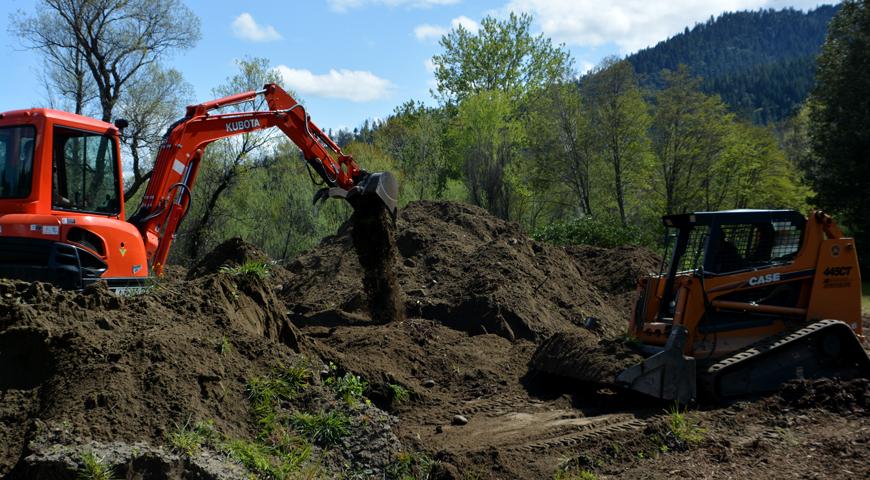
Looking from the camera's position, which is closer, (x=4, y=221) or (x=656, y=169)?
(x=4, y=221)

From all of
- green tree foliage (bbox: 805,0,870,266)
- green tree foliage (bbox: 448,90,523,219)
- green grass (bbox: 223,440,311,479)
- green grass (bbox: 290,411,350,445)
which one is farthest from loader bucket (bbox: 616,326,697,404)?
green tree foliage (bbox: 448,90,523,219)

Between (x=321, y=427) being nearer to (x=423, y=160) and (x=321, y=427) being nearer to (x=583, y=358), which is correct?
(x=583, y=358)

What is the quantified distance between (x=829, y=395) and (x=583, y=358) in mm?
2435

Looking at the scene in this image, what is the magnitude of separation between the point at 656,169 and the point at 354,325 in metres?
23.4

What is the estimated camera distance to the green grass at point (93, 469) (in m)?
4.54

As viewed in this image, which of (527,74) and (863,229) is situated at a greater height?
(527,74)

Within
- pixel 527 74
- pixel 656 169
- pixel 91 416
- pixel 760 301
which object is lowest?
pixel 91 416

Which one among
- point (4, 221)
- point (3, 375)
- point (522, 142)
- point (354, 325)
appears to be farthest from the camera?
point (522, 142)

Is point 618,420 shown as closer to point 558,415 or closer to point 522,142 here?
point 558,415

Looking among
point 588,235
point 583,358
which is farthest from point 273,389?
point 588,235

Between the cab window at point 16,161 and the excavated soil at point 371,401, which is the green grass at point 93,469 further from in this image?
the cab window at point 16,161

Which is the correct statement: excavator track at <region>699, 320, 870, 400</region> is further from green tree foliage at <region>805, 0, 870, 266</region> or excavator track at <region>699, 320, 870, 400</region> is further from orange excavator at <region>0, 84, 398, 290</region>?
green tree foliage at <region>805, 0, 870, 266</region>

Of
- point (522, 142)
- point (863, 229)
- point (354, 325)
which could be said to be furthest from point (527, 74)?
point (354, 325)

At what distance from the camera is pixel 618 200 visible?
31.2 metres
